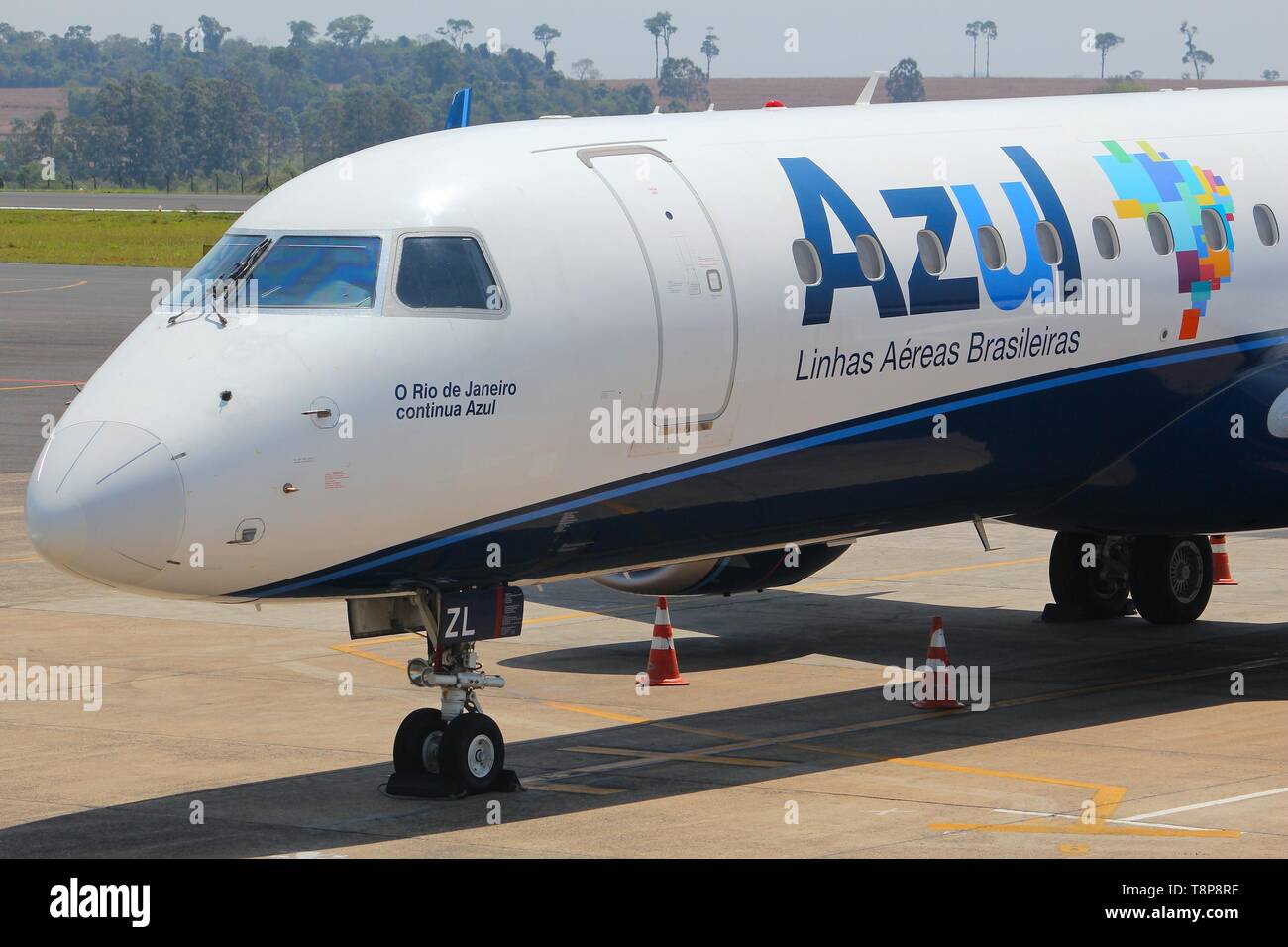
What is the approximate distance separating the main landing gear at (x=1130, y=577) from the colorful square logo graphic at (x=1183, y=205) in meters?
4.36

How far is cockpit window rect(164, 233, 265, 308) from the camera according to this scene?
1511 cm

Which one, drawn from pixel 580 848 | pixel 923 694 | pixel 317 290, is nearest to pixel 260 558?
pixel 317 290

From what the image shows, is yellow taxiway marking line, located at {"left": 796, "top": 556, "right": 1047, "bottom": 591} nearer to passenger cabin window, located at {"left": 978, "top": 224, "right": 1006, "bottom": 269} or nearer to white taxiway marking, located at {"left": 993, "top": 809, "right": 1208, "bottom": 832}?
passenger cabin window, located at {"left": 978, "top": 224, "right": 1006, "bottom": 269}

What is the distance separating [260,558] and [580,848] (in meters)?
2.88

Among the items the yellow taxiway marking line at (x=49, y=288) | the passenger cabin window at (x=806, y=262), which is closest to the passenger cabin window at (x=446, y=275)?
the passenger cabin window at (x=806, y=262)

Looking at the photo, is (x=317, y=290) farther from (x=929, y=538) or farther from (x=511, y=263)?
(x=929, y=538)

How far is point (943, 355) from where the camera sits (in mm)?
17609

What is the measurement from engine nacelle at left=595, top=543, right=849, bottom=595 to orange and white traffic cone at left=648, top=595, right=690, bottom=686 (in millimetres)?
459

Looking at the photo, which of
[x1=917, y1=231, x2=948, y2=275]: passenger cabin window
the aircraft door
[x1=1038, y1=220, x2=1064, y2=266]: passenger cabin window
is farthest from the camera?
[x1=1038, y1=220, x2=1064, y2=266]: passenger cabin window

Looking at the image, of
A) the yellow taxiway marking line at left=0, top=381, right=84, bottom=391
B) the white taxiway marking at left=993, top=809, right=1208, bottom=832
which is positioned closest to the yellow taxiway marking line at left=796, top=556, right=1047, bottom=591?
the white taxiway marking at left=993, top=809, right=1208, bottom=832

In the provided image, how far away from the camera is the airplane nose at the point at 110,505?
13531 mm

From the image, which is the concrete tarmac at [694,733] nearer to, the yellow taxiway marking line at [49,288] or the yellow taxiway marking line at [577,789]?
the yellow taxiway marking line at [577,789]

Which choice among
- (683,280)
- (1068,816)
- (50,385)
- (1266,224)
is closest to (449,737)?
(683,280)

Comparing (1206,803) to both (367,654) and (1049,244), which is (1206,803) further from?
(367,654)
